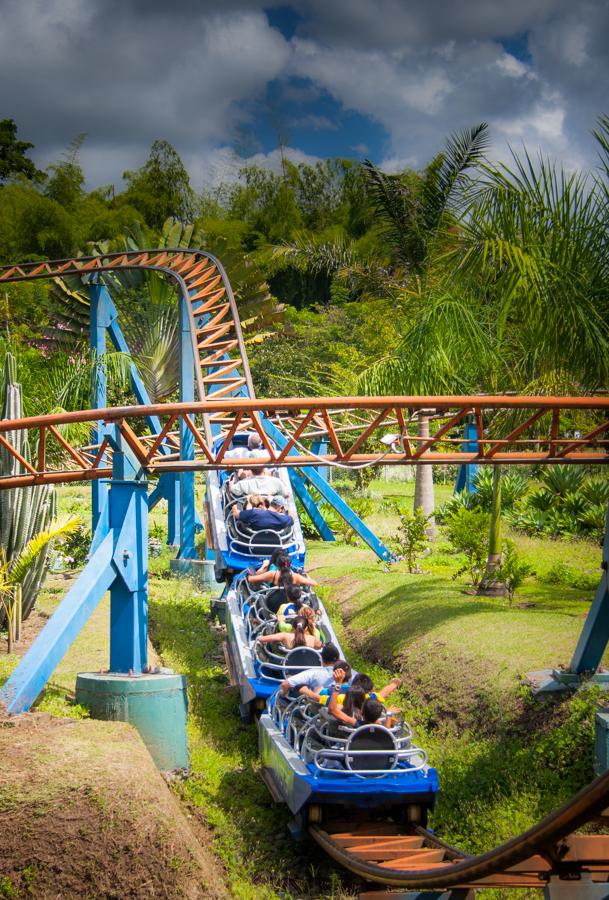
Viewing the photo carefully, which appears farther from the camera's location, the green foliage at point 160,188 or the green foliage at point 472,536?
the green foliage at point 160,188

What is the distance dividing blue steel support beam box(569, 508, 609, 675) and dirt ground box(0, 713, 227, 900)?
3855 millimetres

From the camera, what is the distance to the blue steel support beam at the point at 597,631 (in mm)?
8820

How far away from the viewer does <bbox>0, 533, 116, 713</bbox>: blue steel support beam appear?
8102 mm

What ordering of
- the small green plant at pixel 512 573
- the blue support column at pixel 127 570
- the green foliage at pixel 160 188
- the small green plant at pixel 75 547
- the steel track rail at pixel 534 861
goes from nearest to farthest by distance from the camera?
the steel track rail at pixel 534 861, the blue support column at pixel 127 570, the small green plant at pixel 512 573, the small green plant at pixel 75 547, the green foliage at pixel 160 188

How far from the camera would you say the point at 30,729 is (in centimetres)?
754

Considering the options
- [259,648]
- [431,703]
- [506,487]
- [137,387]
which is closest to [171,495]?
[137,387]

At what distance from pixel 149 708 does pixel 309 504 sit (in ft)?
32.5

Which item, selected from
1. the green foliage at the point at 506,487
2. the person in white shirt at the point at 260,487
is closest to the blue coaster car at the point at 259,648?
the person in white shirt at the point at 260,487

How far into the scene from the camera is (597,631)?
8.93 meters

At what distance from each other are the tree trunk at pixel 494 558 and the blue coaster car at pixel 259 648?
3179 mm

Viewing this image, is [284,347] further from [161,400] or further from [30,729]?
[30,729]

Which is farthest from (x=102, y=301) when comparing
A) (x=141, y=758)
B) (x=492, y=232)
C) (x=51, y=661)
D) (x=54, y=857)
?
(x=54, y=857)

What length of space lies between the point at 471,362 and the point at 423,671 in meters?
4.13

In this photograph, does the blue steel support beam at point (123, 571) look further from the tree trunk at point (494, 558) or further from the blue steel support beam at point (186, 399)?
the blue steel support beam at point (186, 399)
